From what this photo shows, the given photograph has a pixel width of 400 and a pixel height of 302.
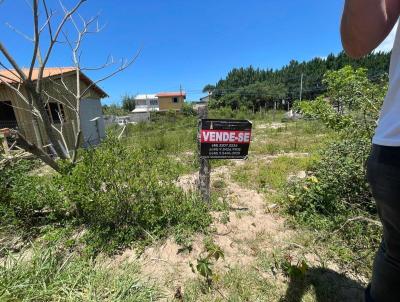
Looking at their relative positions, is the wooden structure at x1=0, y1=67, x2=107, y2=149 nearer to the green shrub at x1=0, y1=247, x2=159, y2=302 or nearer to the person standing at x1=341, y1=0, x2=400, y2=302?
the green shrub at x1=0, y1=247, x2=159, y2=302

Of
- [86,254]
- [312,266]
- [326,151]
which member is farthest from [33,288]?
[326,151]

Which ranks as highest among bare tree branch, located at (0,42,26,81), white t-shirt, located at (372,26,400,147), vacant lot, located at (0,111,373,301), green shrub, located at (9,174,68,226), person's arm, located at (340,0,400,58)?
bare tree branch, located at (0,42,26,81)

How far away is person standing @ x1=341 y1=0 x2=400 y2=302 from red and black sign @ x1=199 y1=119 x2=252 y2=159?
2243 mm

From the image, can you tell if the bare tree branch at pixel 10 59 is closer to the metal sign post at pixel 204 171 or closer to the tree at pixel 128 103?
the metal sign post at pixel 204 171

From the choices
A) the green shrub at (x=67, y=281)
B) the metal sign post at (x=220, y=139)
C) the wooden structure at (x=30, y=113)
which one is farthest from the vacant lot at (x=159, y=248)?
the wooden structure at (x=30, y=113)

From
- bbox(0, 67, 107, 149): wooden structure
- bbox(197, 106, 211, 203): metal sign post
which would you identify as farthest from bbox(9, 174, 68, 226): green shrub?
bbox(0, 67, 107, 149): wooden structure

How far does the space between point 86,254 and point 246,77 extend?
64393mm

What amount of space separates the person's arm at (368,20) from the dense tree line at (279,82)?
141 ft

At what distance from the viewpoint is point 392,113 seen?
2.53 feet

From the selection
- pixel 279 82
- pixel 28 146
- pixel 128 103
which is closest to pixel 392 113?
pixel 28 146

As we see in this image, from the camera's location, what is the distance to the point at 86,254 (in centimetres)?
258

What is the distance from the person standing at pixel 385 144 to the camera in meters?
0.74

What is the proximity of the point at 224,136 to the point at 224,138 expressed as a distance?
3 centimetres

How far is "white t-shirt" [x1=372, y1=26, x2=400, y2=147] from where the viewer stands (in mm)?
744
